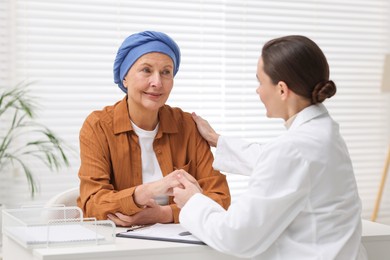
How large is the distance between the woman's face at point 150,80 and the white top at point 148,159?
0.10 meters

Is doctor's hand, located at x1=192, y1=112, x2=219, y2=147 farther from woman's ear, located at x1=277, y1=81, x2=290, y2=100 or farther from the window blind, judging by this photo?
the window blind

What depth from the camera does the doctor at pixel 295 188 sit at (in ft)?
Result: 5.57

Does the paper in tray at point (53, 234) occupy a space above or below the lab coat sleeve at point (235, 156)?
below

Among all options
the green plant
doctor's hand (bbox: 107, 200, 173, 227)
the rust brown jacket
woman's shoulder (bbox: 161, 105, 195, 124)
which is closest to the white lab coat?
doctor's hand (bbox: 107, 200, 173, 227)

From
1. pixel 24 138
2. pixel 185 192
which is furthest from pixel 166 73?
pixel 24 138

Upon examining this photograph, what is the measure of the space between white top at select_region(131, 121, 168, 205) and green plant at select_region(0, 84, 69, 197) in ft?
5.30

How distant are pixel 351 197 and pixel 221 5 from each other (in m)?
3.14

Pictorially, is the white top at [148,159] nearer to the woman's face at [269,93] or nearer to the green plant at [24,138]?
the woman's face at [269,93]

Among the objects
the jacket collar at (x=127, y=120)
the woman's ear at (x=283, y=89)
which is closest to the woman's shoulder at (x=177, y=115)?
the jacket collar at (x=127, y=120)

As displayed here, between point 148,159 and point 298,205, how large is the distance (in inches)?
35.1

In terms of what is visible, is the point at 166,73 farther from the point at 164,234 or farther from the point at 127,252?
the point at 127,252

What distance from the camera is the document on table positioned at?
74.7 inches

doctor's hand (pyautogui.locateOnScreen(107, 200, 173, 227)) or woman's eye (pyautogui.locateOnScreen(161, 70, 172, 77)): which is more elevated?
woman's eye (pyautogui.locateOnScreen(161, 70, 172, 77))

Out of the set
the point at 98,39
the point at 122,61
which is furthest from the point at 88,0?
the point at 122,61
